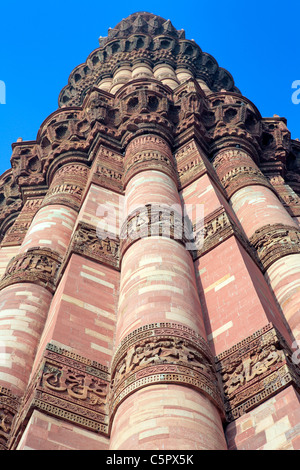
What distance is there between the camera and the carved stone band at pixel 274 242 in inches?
349

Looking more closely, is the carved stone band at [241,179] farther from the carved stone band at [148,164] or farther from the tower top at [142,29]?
the tower top at [142,29]

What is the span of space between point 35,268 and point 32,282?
0.35m

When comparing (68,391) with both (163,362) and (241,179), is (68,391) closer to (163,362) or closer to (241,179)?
(163,362)

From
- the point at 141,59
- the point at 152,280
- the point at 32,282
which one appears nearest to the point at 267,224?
the point at 152,280

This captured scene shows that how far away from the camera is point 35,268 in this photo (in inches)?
356

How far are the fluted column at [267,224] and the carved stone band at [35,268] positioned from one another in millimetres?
3376

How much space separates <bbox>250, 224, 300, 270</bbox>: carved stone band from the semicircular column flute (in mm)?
1344

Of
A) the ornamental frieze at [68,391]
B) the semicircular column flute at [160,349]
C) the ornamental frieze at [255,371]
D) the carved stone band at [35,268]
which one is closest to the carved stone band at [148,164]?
the semicircular column flute at [160,349]

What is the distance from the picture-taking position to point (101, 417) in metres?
6.03

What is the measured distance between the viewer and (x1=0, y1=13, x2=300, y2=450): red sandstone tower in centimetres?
570

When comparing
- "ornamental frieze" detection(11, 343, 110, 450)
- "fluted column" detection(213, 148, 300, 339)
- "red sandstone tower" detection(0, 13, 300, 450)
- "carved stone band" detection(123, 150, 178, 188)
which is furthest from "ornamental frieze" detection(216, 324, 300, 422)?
"carved stone band" detection(123, 150, 178, 188)

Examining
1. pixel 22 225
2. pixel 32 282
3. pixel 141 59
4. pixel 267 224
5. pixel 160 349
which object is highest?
pixel 141 59
